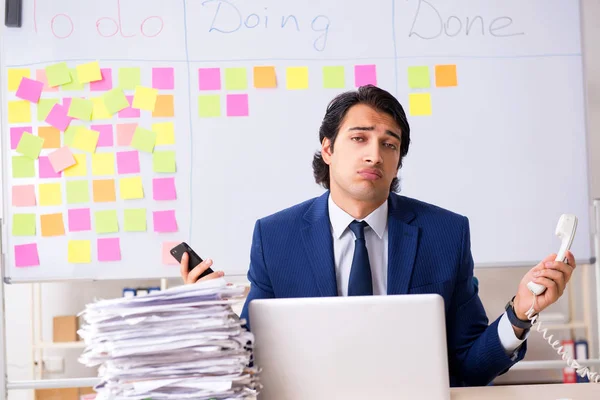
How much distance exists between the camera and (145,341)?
0.99 m

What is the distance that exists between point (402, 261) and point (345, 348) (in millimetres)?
652

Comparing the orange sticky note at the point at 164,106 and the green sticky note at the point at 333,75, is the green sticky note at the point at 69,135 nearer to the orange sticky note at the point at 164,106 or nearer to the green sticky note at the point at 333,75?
the orange sticky note at the point at 164,106

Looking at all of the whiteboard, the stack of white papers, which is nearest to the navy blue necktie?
the stack of white papers

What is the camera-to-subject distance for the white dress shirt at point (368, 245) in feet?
5.59

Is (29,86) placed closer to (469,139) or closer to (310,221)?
(310,221)

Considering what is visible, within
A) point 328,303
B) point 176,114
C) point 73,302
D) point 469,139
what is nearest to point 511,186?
point 469,139

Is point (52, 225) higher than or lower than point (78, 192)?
lower

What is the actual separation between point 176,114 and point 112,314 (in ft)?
5.23

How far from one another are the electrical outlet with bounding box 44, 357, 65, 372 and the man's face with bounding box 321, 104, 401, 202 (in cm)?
251

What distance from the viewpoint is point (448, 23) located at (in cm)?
254

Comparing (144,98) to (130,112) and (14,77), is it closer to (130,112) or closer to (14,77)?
(130,112)

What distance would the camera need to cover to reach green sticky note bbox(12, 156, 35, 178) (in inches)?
96.9

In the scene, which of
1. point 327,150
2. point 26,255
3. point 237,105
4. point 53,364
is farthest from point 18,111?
point 53,364

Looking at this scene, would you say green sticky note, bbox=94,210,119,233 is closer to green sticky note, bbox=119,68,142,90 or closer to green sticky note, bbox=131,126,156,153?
green sticky note, bbox=131,126,156,153
